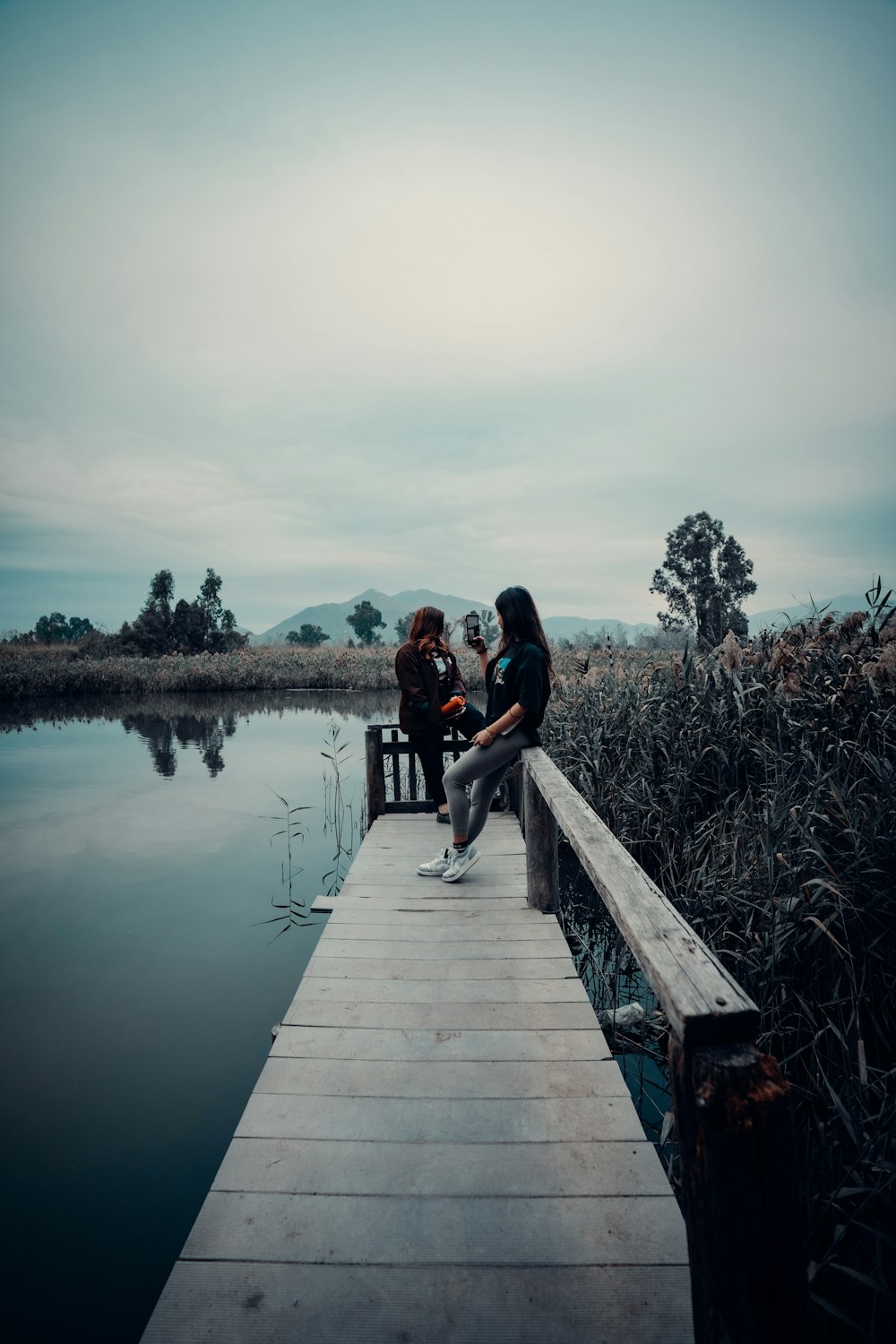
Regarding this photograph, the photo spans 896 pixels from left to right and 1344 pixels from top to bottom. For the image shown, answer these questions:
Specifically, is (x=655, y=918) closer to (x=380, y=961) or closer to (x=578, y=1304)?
(x=578, y=1304)

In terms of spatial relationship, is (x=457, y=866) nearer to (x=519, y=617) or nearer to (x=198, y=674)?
(x=519, y=617)

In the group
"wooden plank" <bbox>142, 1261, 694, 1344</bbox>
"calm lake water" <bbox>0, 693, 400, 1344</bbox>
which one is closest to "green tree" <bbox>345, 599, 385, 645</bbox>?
"calm lake water" <bbox>0, 693, 400, 1344</bbox>

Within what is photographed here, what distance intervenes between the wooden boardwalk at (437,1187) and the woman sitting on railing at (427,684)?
2.28 m

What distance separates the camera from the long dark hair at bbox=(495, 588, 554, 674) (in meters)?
3.77

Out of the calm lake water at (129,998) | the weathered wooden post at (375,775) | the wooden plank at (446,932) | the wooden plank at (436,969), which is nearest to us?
the calm lake water at (129,998)

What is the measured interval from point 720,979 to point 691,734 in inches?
168

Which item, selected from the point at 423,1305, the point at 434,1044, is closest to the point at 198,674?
the point at 434,1044

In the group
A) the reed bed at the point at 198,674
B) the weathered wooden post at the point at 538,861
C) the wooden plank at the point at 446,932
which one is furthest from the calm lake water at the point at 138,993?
the reed bed at the point at 198,674

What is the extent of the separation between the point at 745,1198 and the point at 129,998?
4763 millimetres

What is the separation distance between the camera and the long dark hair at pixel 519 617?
3.77m

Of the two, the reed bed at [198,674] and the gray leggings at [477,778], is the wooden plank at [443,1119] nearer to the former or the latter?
the gray leggings at [477,778]

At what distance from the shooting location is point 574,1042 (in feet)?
8.68

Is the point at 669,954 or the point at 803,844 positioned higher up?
the point at 669,954

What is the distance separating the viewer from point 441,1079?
2.44 metres
